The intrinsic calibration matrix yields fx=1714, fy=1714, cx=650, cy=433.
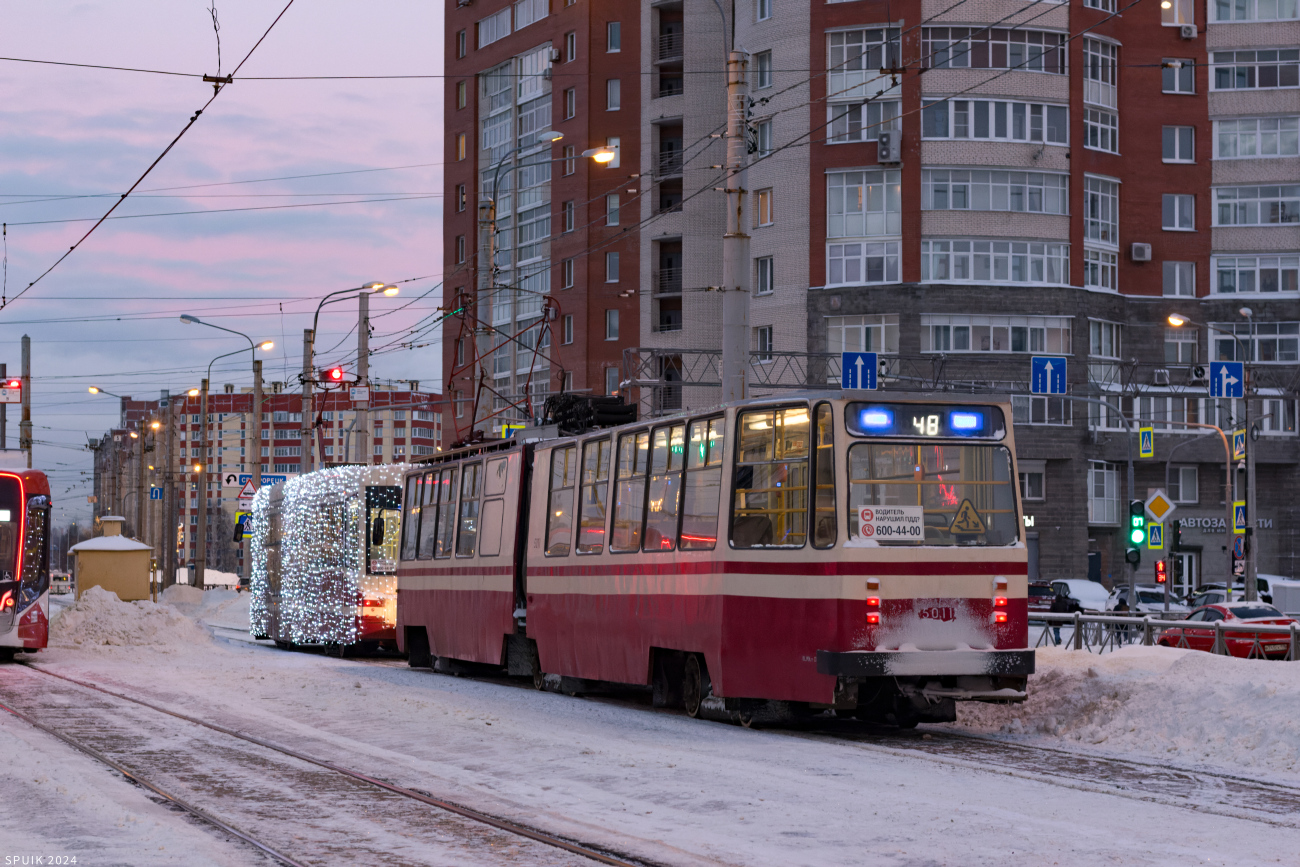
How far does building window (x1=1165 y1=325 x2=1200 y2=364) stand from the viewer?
62688mm

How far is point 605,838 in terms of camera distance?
9.17 m

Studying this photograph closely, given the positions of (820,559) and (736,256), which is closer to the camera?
(820,559)

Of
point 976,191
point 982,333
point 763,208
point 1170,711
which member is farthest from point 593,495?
point 763,208

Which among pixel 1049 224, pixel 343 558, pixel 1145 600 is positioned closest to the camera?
pixel 343 558

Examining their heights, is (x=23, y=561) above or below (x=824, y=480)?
below

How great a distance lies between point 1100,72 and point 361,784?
54.8 m

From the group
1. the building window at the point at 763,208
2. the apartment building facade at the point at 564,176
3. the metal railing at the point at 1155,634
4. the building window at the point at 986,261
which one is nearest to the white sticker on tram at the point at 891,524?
the metal railing at the point at 1155,634

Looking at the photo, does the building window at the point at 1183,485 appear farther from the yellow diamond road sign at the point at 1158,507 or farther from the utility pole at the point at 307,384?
the utility pole at the point at 307,384

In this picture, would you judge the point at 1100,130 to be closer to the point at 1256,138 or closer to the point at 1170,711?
the point at 1256,138

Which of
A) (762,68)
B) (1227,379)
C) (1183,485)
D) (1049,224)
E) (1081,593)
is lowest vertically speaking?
(1081,593)

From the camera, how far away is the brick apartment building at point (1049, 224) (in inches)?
2292

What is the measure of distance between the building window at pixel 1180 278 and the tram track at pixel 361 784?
2083 inches

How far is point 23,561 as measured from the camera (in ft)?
82.7

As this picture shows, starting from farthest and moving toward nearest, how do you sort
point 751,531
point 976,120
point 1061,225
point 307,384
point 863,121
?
point 1061,225 < point 863,121 < point 976,120 < point 307,384 < point 751,531
